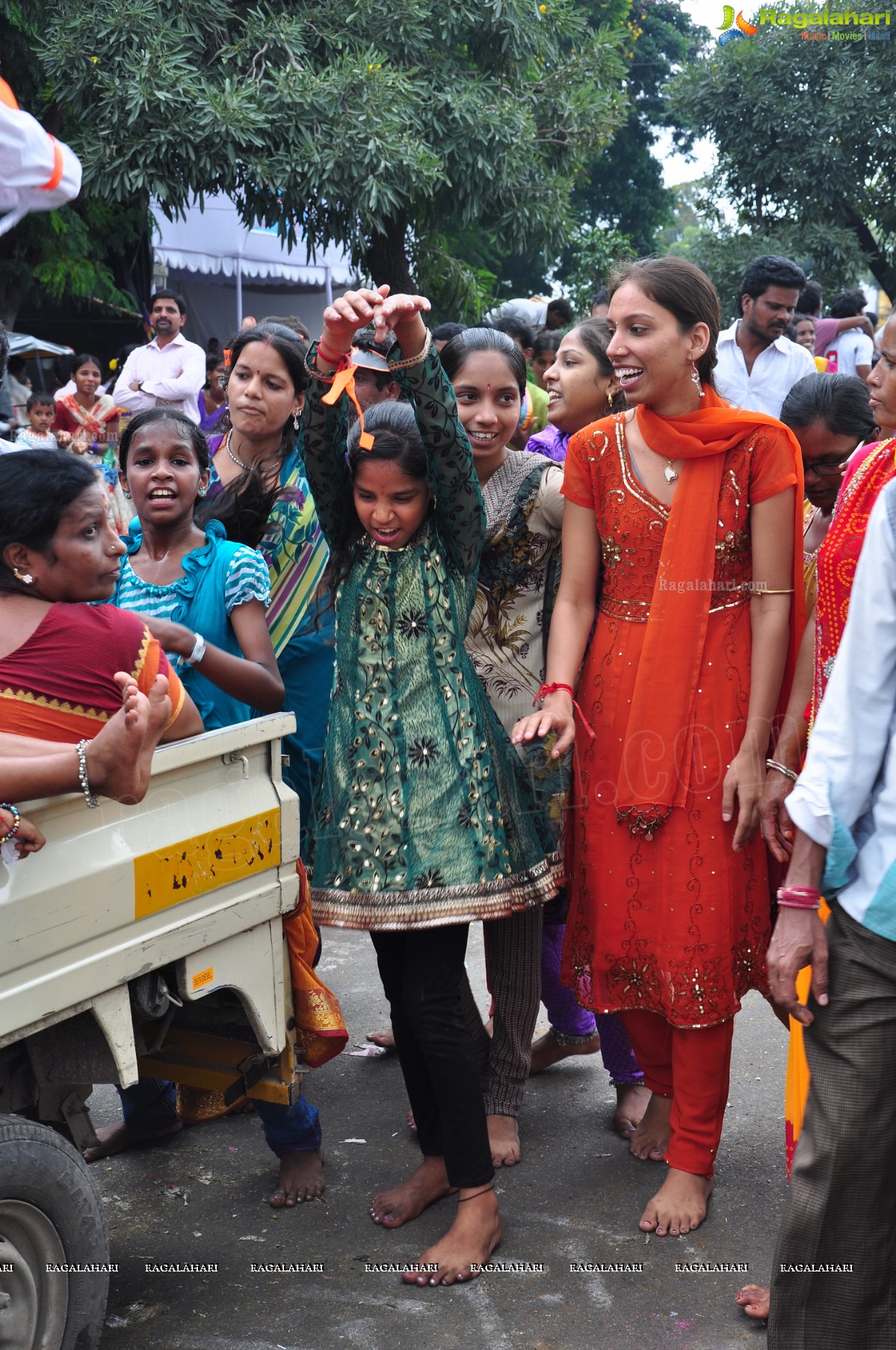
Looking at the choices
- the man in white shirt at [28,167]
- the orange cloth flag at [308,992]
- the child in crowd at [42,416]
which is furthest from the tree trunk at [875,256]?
the orange cloth flag at [308,992]

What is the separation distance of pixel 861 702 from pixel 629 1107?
1.79 m

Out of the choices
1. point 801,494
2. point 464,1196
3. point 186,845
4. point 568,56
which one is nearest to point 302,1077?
point 464,1196

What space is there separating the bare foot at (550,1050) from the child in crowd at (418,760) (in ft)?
2.84

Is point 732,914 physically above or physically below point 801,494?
below

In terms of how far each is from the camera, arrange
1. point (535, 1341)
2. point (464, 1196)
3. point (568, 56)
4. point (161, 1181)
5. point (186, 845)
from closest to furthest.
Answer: point (186, 845)
point (535, 1341)
point (464, 1196)
point (161, 1181)
point (568, 56)

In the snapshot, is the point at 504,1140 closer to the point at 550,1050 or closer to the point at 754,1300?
the point at 550,1050

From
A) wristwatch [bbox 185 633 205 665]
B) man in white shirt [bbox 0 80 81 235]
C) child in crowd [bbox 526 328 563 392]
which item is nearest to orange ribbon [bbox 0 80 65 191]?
man in white shirt [bbox 0 80 81 235]

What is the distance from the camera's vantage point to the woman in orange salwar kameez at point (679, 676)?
2.73m

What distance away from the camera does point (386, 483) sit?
2.72 meters

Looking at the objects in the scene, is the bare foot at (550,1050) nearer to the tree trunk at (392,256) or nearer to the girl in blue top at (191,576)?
the girl in blue top at (191,576)

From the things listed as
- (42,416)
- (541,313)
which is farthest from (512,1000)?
(42,416)

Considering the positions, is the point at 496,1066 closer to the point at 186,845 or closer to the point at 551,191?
the point at 186,845

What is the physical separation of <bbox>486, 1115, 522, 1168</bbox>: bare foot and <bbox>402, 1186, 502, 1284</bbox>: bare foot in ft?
1.19

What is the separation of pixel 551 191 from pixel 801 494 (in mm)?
12918
